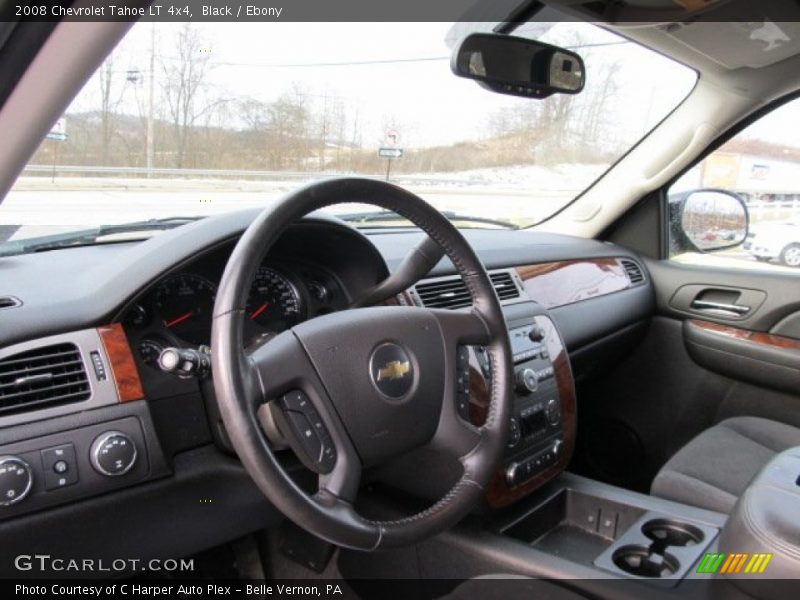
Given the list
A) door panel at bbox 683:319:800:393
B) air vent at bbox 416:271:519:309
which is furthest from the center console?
door panel at bbox 683:319:800:393

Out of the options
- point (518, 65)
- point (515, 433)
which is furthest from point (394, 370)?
point (518, 65)

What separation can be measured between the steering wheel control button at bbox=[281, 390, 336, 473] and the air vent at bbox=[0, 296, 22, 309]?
2.35 feet

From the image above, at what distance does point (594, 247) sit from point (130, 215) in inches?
90.0

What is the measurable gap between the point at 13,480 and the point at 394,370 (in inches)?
32.3

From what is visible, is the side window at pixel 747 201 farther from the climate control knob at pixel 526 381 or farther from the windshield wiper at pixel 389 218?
the climate control knob at pixel 526 381

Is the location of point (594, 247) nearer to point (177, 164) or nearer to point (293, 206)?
point (177, 164)

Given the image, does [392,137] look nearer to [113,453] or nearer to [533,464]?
[533,464]

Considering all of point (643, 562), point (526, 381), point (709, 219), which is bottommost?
point (643, 562)

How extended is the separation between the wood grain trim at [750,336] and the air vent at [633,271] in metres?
0.32

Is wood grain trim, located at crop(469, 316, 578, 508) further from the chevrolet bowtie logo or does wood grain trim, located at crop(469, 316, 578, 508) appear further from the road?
the road

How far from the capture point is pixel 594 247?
139 inches

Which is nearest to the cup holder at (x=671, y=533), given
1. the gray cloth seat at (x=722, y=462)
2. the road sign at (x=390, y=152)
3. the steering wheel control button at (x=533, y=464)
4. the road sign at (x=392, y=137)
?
the gray cloth seat at (x=722, y=462)

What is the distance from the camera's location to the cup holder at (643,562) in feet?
6.15

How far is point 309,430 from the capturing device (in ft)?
4.47
